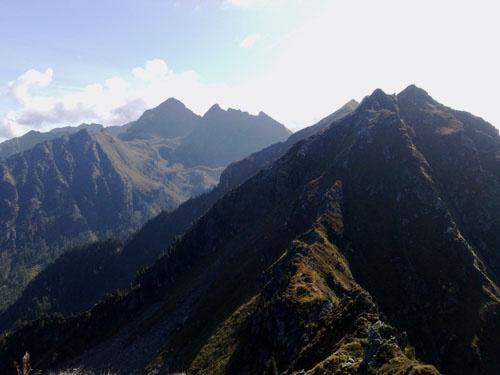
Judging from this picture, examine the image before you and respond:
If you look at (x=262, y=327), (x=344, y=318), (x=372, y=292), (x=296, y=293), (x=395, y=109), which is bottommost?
(x=372, y=292)

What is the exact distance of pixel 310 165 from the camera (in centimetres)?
18588

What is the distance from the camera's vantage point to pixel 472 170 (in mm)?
142875

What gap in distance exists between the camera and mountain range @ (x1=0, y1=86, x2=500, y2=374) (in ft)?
244

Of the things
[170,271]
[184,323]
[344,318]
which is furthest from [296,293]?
[170,271]

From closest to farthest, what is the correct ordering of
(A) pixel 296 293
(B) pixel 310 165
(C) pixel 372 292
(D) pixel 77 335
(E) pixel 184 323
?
(A) pixel 296 293
(C) pixel 372 292
(E) pixel 184 323
(D) pixel 77 335
(B) pixel 310 165

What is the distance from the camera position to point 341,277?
9875 cm

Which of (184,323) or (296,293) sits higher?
(296,293)

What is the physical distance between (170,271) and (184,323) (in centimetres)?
7106

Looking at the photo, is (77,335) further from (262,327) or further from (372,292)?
(372,292)

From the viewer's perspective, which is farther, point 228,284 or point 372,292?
point 228,284

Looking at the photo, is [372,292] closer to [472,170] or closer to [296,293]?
[296,293]

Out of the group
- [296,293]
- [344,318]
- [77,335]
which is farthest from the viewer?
[77,335]

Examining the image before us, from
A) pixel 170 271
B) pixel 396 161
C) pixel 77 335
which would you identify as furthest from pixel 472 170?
pixel 77 335

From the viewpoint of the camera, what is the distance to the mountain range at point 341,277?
7444 cm
